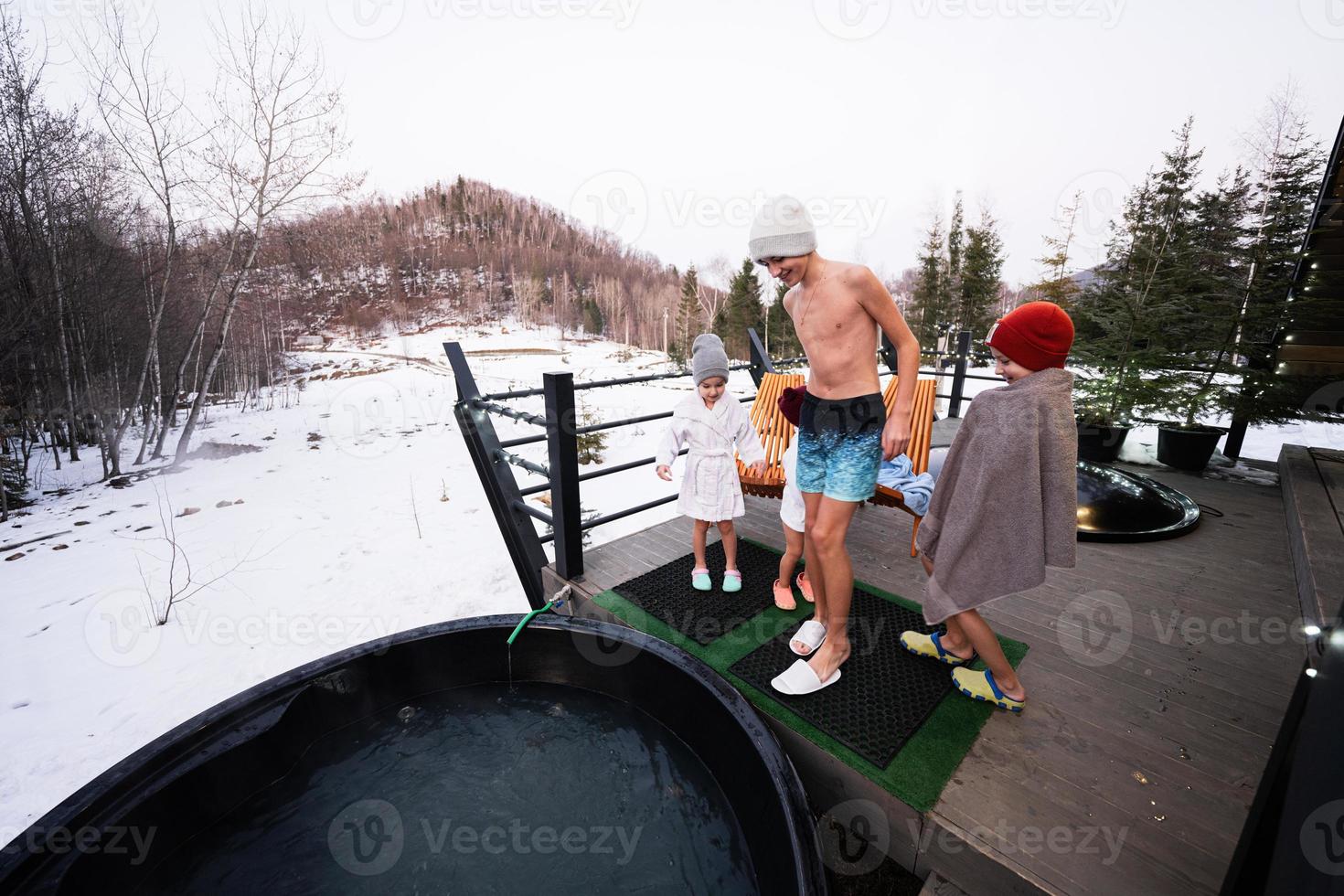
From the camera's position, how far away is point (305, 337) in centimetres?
2520

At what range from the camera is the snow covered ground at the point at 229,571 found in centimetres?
337

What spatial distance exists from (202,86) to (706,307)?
23706mm

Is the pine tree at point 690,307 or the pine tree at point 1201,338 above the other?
the pine tree at point 690,307

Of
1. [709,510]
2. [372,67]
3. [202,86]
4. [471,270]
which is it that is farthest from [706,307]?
[709,510]

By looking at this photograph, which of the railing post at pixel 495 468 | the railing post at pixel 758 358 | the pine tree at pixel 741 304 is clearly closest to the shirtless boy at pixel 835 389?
the railing post at pixel 495 468

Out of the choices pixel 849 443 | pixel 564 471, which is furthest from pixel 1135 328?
pixel 564 471

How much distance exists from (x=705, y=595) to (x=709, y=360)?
47.5 inches

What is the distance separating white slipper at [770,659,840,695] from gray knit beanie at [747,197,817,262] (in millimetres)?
1513

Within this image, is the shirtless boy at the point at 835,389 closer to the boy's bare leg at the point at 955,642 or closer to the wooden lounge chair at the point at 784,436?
the boy's bare leg at the point at 955,642

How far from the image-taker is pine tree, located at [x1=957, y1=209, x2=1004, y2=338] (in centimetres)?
2116

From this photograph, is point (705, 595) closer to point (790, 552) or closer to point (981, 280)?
point (790, 552)

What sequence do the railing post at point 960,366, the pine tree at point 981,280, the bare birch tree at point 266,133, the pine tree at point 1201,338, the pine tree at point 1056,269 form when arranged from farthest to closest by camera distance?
the pine tree at point 981,280, the pine tree at point 1056,269, the bare birch tree at point 266,133, the railing post at point 960,366, the pine tree at point 1201,338

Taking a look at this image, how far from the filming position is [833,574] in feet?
5.99

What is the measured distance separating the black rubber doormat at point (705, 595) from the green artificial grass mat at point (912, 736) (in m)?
0.05
